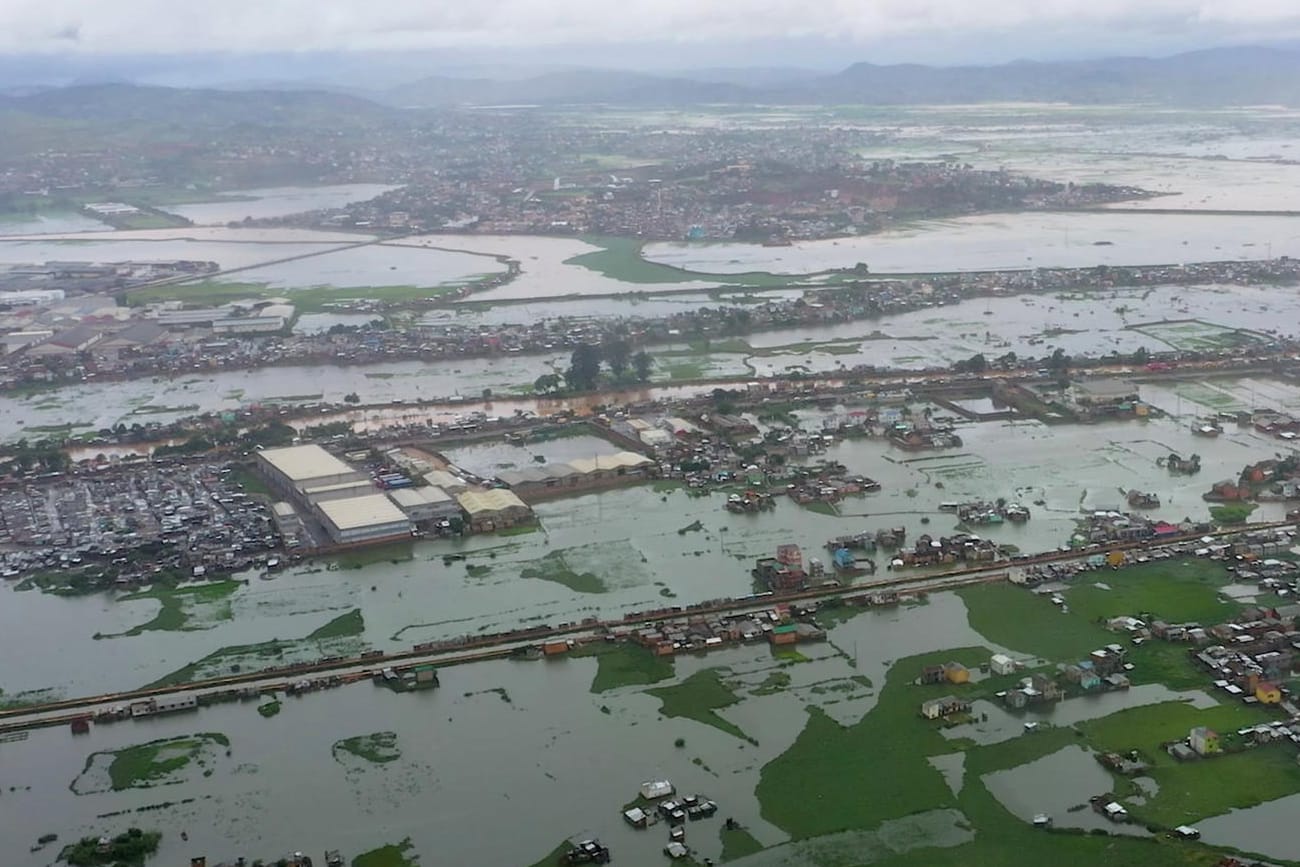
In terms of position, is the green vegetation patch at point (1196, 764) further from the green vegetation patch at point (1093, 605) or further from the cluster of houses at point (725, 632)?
the cluster of houses at point (725, 632)

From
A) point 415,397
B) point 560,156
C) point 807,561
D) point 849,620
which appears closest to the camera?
point 849,620

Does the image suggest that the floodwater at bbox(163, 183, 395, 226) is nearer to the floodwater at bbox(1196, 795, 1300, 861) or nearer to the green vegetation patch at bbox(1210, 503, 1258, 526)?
the green vegetation patch at bbox(1210, 503, 1258, 526)

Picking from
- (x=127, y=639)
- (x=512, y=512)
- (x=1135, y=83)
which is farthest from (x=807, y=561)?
(x=1135, y=83)

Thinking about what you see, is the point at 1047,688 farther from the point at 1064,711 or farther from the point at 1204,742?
the point at 1204,742

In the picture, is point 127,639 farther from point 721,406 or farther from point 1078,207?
point 1078,207

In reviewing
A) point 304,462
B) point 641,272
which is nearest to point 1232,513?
point 304,462

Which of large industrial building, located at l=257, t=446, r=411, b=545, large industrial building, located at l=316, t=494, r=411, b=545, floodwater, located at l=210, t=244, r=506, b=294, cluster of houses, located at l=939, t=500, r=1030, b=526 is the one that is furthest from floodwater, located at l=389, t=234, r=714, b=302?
cluster of houses, located at l=939, t=500, r=1030, b=526
